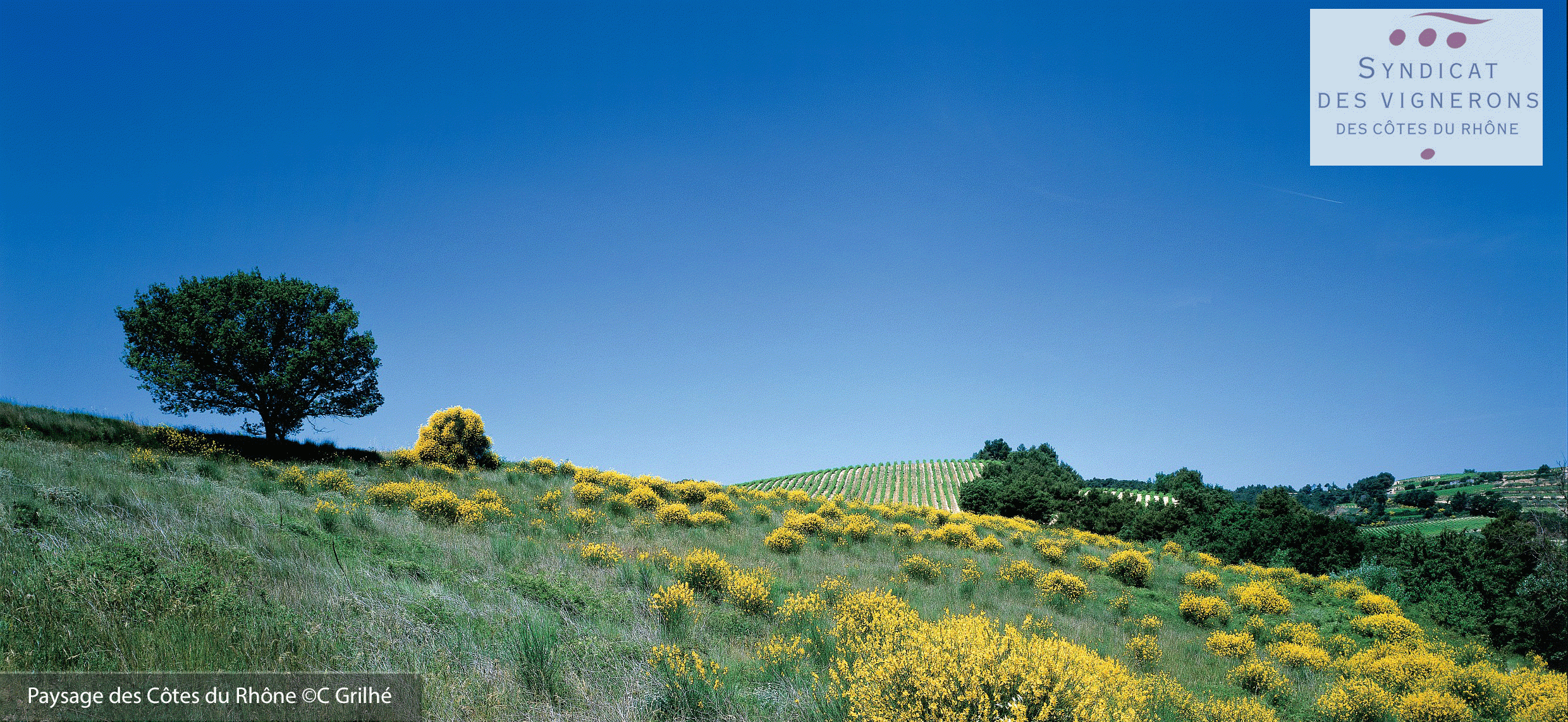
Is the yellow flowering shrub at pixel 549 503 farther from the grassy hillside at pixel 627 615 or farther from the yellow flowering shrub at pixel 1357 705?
the yellow flowering shrub at pixel 1357 705

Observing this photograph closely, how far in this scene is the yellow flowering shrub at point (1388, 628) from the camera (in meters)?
13.4

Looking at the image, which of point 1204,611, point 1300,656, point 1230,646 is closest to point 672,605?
point 1230,646

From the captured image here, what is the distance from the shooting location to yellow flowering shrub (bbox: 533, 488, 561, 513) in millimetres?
15305

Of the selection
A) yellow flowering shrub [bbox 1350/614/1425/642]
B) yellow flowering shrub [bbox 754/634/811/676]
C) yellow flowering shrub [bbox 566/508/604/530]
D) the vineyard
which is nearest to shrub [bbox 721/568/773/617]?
yellow flowering shrub [bbox 754/634/811/676]

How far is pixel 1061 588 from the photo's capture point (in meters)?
14.5

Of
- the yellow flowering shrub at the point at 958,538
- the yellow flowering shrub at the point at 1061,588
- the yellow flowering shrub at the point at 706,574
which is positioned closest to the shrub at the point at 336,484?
the yellow flowering shrub at the point at 706,574

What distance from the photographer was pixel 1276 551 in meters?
32.0

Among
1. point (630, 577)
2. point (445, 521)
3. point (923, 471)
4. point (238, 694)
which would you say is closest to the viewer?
point (238, 694)

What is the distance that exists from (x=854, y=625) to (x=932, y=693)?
2.48 metres

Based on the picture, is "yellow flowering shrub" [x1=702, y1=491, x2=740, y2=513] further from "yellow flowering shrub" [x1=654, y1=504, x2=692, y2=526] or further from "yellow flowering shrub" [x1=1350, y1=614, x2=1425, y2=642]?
"yellow flowering shrub" [x1=1350, y1=614, x2=1425, y2=642]

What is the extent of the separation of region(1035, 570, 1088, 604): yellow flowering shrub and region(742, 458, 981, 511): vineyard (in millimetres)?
42510

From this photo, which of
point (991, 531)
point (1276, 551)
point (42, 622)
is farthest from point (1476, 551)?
point (42, 622)

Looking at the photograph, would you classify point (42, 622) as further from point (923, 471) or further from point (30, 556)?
point (923, 471)

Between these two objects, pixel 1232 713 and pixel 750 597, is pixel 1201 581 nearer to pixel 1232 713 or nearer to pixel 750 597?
pixel 1232 713
